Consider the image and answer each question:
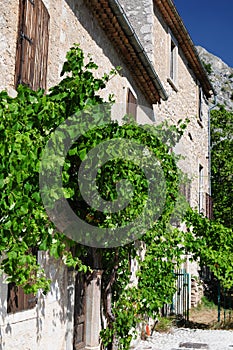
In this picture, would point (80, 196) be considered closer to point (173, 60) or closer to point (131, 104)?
point (131, 104)

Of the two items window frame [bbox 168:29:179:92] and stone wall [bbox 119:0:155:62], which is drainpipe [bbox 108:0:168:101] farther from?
window frame [bbox 168:29:179:92]

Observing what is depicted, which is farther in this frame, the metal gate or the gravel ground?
the metal gate

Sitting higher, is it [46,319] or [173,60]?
[173,60]

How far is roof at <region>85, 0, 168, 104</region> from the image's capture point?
7.55m

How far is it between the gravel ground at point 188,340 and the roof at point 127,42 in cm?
483

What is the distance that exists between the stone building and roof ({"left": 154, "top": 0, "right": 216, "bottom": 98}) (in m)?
0.03

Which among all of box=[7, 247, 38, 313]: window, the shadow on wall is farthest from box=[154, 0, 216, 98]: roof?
box=[7, 247, 38, 313]: window

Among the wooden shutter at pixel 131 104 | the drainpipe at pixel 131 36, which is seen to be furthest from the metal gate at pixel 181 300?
the drainpipe at pixel 131 36

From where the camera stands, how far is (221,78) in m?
51.0

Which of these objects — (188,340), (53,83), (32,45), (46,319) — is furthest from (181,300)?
(32,45)

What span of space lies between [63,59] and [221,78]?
153 feet

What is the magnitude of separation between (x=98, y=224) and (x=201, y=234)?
5172mm

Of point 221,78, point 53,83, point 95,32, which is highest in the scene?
point 221,78

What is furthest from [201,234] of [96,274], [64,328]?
[64,328]
